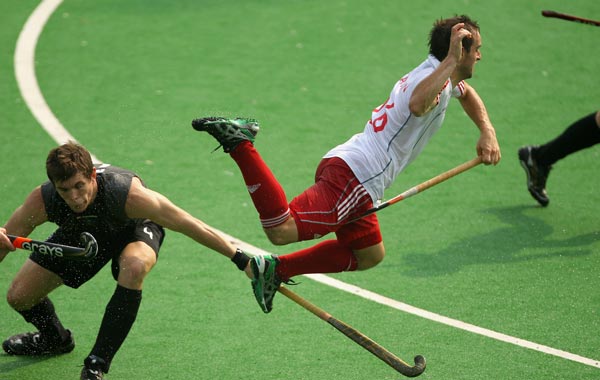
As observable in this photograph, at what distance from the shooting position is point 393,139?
16.7ft

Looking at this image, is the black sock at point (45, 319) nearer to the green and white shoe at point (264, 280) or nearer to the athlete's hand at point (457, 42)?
the green and white shoe at point (264, 280)

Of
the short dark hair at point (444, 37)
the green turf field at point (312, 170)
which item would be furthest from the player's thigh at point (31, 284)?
the short dark hair at point (444, 37)

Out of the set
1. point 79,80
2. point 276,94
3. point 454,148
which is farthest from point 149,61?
point 454,148

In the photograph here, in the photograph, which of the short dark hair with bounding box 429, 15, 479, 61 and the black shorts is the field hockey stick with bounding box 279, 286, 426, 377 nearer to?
the black shorts

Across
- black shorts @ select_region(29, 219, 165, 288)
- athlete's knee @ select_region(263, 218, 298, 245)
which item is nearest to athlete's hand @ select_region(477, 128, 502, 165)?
athlete's knee @ select_region(263, 218, 298, 245)

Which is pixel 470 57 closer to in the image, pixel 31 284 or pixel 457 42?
pixel 457 42

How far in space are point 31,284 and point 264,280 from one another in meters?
1.22

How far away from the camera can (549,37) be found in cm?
1019

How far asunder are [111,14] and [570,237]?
18.6 feet

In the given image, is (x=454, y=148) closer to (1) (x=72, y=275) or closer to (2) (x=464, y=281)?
(2) (x=464, y=281)

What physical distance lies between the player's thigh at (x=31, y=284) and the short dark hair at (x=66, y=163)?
72 cm

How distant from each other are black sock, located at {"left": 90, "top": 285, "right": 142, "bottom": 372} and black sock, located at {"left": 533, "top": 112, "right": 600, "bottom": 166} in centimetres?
373

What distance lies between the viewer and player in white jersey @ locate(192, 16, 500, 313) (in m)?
4.89

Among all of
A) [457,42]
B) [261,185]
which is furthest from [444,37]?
[261,185]
